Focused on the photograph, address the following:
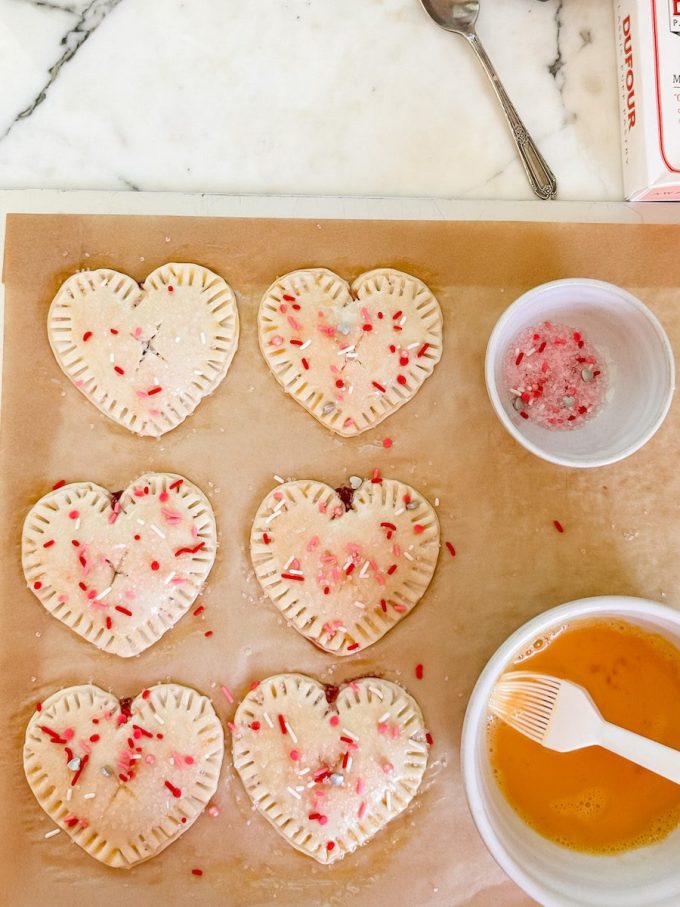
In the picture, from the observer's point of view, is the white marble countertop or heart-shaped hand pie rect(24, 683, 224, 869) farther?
the white marble countertop

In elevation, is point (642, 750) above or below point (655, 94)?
below

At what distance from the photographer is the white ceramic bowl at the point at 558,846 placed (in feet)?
4.33

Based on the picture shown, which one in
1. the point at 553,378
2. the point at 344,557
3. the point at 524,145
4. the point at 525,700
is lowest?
the point at 525,700

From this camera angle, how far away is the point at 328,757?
150 centimetres

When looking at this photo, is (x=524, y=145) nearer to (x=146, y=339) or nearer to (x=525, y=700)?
(x=146, y=339)

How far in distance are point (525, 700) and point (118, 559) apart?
84cm

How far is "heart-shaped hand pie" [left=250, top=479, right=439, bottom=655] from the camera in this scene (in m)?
1.54

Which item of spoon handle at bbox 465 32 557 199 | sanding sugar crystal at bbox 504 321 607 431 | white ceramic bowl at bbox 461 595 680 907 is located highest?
spoon handle at bbox 465 32 557 199

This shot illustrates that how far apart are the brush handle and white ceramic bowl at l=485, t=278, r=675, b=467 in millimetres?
489

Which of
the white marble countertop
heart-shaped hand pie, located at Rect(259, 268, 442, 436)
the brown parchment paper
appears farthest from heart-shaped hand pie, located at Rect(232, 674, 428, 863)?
the white marble countertop

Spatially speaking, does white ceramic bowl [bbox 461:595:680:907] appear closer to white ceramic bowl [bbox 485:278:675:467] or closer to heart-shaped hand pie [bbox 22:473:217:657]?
white ceramic bowl [bbox 485:278:675:467]

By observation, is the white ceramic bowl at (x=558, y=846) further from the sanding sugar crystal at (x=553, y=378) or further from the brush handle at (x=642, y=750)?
the sanding sugar crystal at (x=553, y=378)

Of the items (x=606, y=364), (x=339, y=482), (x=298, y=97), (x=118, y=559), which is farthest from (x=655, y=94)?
(x=118, y=559)

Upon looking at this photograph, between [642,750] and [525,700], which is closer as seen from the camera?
[642,750]
